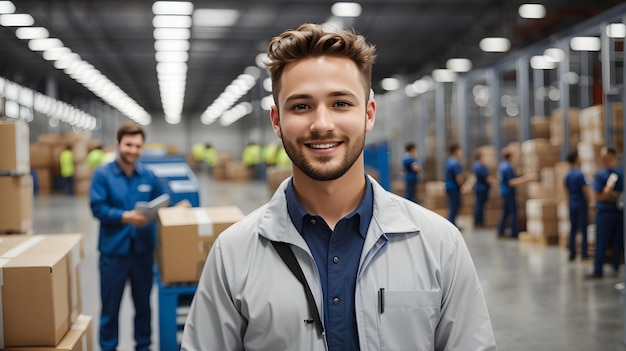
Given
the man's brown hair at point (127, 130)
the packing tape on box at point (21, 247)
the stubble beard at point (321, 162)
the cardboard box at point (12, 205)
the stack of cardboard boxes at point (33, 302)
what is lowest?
the stack of cardboard boxes at point (33, 302)

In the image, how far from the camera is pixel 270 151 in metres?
22.7

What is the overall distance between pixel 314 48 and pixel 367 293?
65 centimetres

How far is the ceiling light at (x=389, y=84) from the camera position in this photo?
28.4 m

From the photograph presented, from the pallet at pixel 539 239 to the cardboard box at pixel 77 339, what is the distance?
9530 millimetres

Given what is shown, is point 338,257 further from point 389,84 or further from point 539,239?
point 389,84

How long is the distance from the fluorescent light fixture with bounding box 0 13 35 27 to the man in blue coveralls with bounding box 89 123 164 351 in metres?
11.8

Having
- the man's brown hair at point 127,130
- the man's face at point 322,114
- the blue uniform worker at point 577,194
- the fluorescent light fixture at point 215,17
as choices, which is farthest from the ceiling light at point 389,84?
the man's face at point 322,114

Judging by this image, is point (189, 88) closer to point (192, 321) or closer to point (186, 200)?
point (186, 200)

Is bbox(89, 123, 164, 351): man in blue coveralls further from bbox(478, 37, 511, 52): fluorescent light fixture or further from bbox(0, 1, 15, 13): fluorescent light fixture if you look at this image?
bbox(478, 37, 511, 52): fluorescent light fixture

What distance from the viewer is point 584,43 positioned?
1320 centimetres

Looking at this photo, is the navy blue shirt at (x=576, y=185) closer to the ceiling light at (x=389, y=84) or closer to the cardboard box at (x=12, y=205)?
the cardboard box at (x=12, y=205)

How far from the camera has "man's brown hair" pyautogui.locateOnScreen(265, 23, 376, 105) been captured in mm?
1649

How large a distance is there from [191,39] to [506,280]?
12.8 m

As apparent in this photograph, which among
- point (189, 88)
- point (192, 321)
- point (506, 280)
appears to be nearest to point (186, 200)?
point (192, 321)
